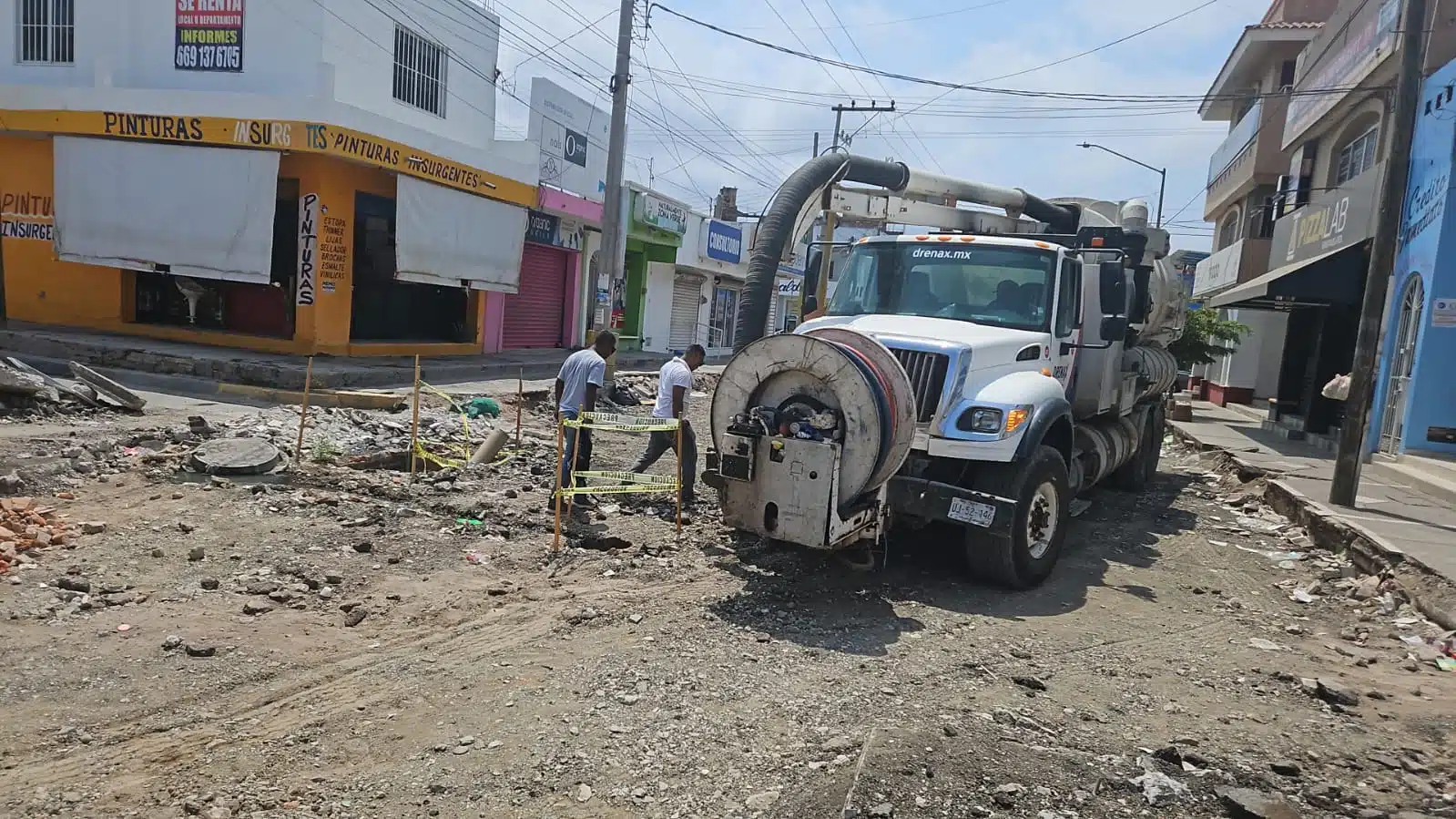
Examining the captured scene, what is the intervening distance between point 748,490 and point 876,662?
4.34 feet

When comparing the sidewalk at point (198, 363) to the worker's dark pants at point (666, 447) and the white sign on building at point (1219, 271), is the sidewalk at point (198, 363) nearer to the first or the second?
the worker's dark pants at point (666, 447)

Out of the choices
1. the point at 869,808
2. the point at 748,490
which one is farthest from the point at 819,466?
the point at 869,808

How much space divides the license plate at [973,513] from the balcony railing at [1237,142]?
22.7m

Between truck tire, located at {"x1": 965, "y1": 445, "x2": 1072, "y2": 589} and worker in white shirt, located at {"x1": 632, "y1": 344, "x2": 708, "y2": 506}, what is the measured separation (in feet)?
8.67

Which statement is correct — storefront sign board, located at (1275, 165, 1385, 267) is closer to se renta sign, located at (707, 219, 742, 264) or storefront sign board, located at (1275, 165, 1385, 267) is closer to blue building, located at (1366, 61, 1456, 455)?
blue building, located at (1366, 61, 1456, 455)

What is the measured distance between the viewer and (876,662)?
16.1 feet

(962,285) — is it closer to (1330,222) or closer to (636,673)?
(636,673)

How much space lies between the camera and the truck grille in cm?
611

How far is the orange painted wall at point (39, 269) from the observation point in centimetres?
1592

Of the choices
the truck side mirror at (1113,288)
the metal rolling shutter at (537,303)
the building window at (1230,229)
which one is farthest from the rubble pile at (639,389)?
the building window at (1230,229)

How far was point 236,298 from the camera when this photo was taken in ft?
56.6

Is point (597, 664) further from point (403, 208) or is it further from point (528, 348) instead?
point (528, 348)

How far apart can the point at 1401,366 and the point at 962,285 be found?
9.27m

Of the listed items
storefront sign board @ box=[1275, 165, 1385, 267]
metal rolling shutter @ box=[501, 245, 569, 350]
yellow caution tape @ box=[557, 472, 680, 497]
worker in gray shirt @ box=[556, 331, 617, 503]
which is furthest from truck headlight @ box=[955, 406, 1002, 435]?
metal rolling shutter @ box=[501, 245, 569, 350]
